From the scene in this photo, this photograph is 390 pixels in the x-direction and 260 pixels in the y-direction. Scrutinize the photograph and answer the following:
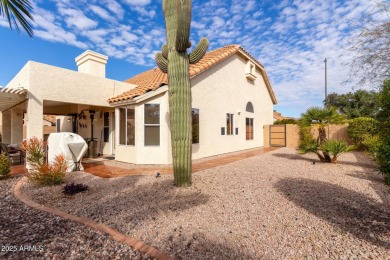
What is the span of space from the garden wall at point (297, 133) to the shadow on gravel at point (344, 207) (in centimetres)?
1347

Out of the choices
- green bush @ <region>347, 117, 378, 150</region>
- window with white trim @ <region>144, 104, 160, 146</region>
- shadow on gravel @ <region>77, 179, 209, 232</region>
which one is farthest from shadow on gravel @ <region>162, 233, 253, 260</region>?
green bush @ <region>347, 117, 378, 150</region>

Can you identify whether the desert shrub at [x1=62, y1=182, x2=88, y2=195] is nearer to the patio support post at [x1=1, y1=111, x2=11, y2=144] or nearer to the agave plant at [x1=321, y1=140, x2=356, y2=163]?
the agave plant at [x1=321, y1=140, x2=356, y2=163]

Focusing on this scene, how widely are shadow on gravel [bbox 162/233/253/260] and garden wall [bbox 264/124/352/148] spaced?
1744 centimetres

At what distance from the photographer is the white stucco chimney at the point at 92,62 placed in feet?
40.8

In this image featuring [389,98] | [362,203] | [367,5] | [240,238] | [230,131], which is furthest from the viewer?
[230,131]

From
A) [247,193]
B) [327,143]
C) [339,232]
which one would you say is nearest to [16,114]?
[247,193]

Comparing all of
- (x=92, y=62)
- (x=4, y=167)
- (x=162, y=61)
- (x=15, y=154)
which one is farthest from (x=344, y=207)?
(x=15, y=154)

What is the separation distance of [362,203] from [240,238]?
11.3ft

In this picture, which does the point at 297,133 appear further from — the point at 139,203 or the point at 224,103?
the point at 139,203

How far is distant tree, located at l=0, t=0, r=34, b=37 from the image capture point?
7.87 feet

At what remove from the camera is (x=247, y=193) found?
5262mm

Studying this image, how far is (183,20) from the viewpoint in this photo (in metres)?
5.10

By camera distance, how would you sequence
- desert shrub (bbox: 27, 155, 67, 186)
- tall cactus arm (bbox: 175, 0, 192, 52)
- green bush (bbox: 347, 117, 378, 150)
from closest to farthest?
tall cactus arm (bbox: 175, 0, 192, 52) < desert shrub (bbox: 27, 155, 67, 186) < green bush (bbox: 347, 117, 378, 150)

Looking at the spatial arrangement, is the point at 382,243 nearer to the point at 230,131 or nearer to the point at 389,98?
the point at 389,98
